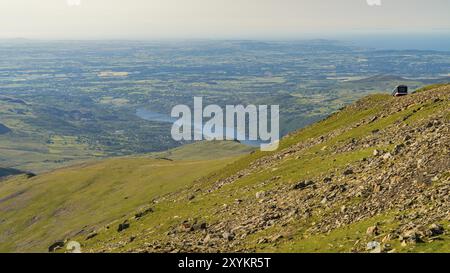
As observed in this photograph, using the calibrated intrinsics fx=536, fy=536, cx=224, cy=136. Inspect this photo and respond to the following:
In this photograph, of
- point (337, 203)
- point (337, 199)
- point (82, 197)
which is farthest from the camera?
point (82, 197)

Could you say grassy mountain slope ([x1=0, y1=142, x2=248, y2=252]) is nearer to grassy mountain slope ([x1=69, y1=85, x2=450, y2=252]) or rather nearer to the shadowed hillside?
the shadowed hillside

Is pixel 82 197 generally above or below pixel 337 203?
below

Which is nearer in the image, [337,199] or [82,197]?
[337,199]

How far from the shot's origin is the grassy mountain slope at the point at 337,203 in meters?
28.7

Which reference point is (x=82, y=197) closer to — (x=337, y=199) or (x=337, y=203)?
(x=337, y=199)

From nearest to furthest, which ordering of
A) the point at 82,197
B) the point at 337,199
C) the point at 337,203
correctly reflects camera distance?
the point at 337,203, the point at 337,199, the point at 82,197

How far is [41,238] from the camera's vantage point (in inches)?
4370

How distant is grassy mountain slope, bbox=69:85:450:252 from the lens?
94.3 ft

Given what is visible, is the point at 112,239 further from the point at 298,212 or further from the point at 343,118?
the point at 343,118

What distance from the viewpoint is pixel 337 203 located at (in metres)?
36.6

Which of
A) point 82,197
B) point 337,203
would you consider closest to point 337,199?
point 337,203

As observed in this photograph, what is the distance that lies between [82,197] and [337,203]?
99945 millimetres

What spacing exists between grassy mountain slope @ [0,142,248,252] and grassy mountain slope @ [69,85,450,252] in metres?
41.3
